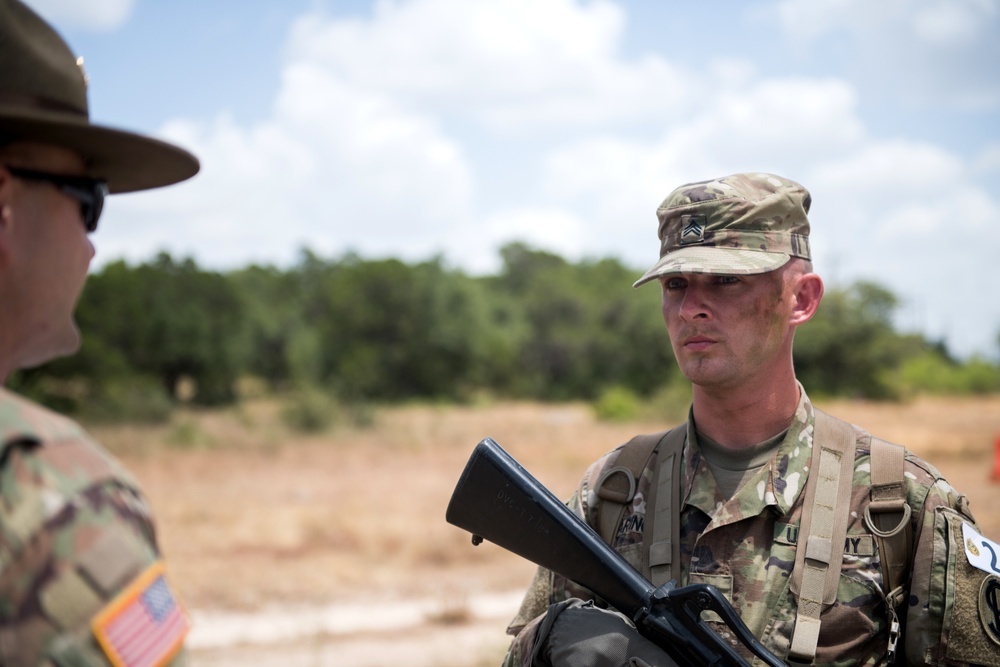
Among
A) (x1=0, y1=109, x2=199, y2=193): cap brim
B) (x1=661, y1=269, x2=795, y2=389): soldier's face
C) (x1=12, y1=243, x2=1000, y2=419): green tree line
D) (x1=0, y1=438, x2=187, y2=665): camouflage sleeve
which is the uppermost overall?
(x1=0, y1=109, x2=199, y2=193): cap brim

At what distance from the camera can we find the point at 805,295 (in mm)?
2494

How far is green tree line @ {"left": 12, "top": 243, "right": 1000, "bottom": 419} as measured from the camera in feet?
103

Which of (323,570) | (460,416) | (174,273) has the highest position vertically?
(174,273)

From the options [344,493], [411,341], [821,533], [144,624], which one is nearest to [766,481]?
[821,533]

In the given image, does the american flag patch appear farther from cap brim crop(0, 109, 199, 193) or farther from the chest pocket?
the chest pocket

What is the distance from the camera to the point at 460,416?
110ft

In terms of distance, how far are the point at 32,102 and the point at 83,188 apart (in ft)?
0.50

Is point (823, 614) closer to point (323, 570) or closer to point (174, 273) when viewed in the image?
point (323, 570)

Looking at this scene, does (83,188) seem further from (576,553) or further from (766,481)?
(766,481)

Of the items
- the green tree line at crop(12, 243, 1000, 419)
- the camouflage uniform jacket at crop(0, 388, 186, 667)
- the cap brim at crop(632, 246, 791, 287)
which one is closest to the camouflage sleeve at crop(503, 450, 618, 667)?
the cap brim at crop(632, 246, 791, 287)

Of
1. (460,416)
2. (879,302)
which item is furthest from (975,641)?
(879,302)

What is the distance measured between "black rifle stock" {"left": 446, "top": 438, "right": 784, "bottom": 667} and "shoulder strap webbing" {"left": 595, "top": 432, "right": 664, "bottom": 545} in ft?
1.07

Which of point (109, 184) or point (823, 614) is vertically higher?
point (109, 184)

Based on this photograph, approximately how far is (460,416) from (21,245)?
1273 inches
